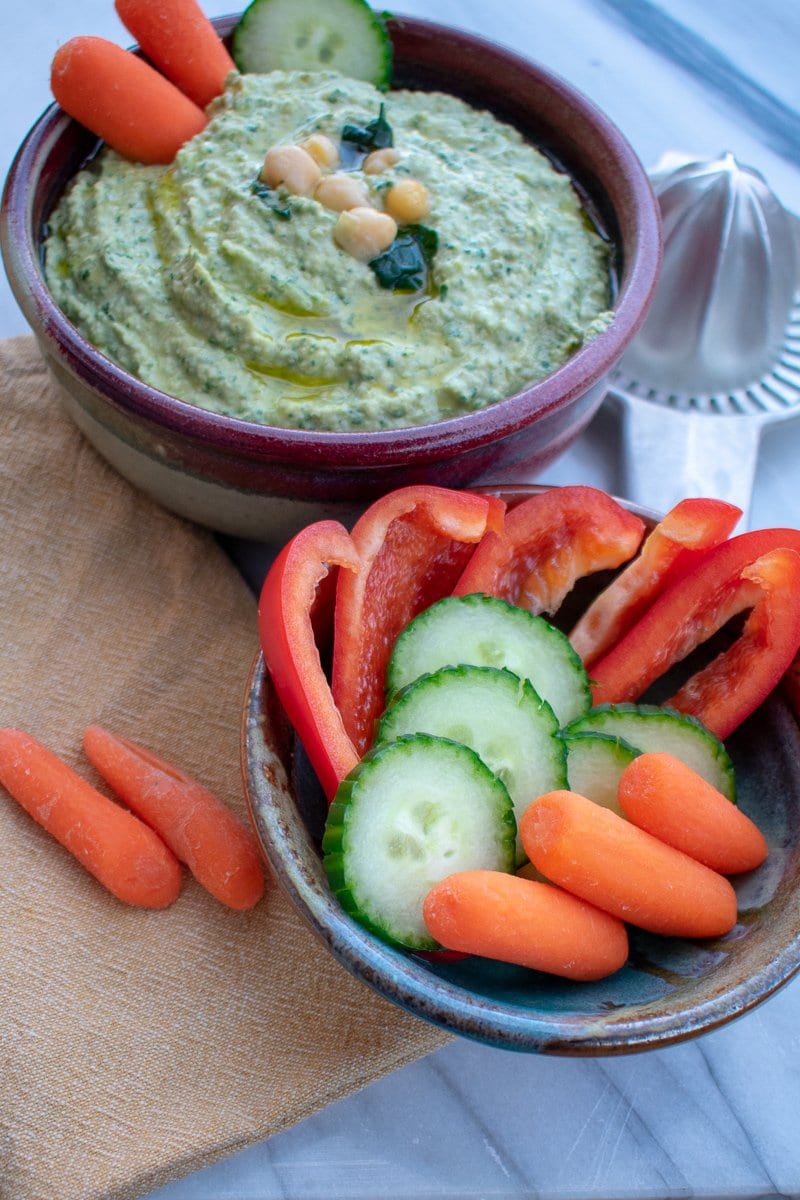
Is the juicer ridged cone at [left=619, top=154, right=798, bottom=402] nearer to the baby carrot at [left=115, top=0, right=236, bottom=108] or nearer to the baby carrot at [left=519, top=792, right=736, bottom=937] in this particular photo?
the baby carrot at [left=115, top=0, right=236, bottom=108]

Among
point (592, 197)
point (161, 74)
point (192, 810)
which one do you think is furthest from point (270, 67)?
point (192, 810)

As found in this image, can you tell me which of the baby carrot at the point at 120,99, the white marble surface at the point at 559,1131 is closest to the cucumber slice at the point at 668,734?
the white marble surface at the point at 559,1131

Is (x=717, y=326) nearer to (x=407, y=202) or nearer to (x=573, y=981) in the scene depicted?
(x=407, y=202)

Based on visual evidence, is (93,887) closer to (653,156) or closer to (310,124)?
(310,124)

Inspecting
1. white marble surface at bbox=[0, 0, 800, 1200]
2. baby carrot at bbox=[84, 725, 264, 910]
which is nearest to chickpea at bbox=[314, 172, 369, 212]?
baby carrot at bbox=[84, 725, 264, 910]

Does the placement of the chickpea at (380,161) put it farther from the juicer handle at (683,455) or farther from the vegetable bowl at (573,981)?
the vegetable bowl at (573,981)

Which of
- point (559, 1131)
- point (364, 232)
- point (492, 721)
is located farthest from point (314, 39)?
point (559, 1131)
